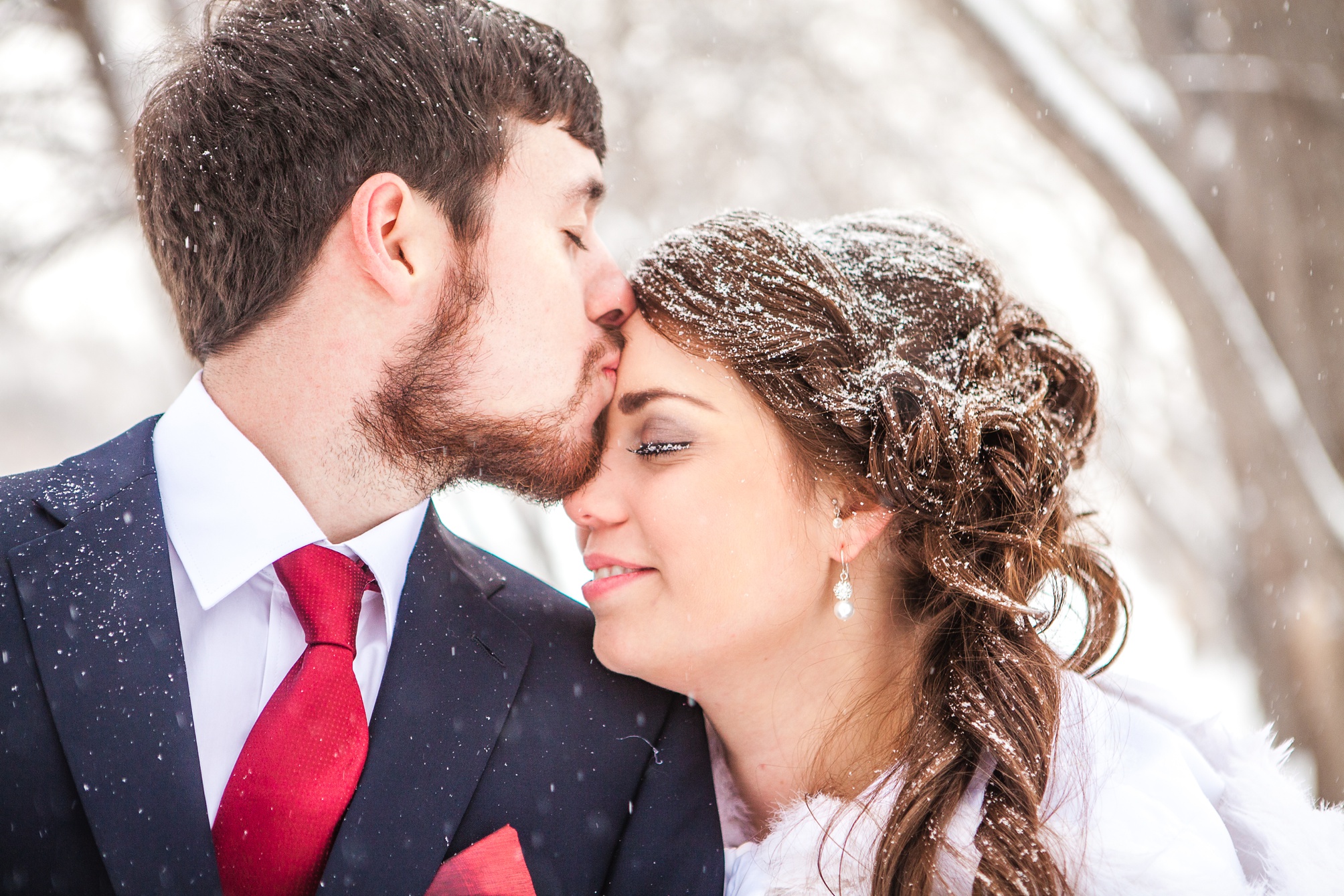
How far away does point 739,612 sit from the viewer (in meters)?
2.08

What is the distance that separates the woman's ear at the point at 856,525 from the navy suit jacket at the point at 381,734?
568 millimetres

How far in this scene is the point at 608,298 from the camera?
226 centimetres

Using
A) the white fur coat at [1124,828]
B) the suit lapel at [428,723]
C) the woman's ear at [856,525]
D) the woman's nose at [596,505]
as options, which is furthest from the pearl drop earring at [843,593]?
the suit lapel at [428,723]

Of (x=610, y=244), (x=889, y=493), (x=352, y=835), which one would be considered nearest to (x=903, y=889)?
(x=889, y=493)

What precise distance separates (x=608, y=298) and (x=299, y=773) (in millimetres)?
1208

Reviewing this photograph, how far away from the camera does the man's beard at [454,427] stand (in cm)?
216

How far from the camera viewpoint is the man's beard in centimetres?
216

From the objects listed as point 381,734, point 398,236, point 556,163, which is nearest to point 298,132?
point 398,236

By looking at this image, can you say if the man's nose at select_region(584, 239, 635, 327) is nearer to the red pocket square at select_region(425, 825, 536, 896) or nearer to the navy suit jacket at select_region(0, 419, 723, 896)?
the navy suit jacket at select_region(0, 419, 723, 896)

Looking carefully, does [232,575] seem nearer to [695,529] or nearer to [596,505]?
[596,505]

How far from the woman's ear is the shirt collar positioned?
981mm

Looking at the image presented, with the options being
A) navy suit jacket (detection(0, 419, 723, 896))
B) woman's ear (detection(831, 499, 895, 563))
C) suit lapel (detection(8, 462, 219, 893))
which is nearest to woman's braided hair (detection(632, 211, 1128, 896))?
woman's ear (detection(831, 499, 895, 563))

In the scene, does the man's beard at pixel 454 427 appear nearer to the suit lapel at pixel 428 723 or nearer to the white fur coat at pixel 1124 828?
the suit lapel at pixel 428 723

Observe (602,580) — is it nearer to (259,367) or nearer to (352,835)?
(352,835)
